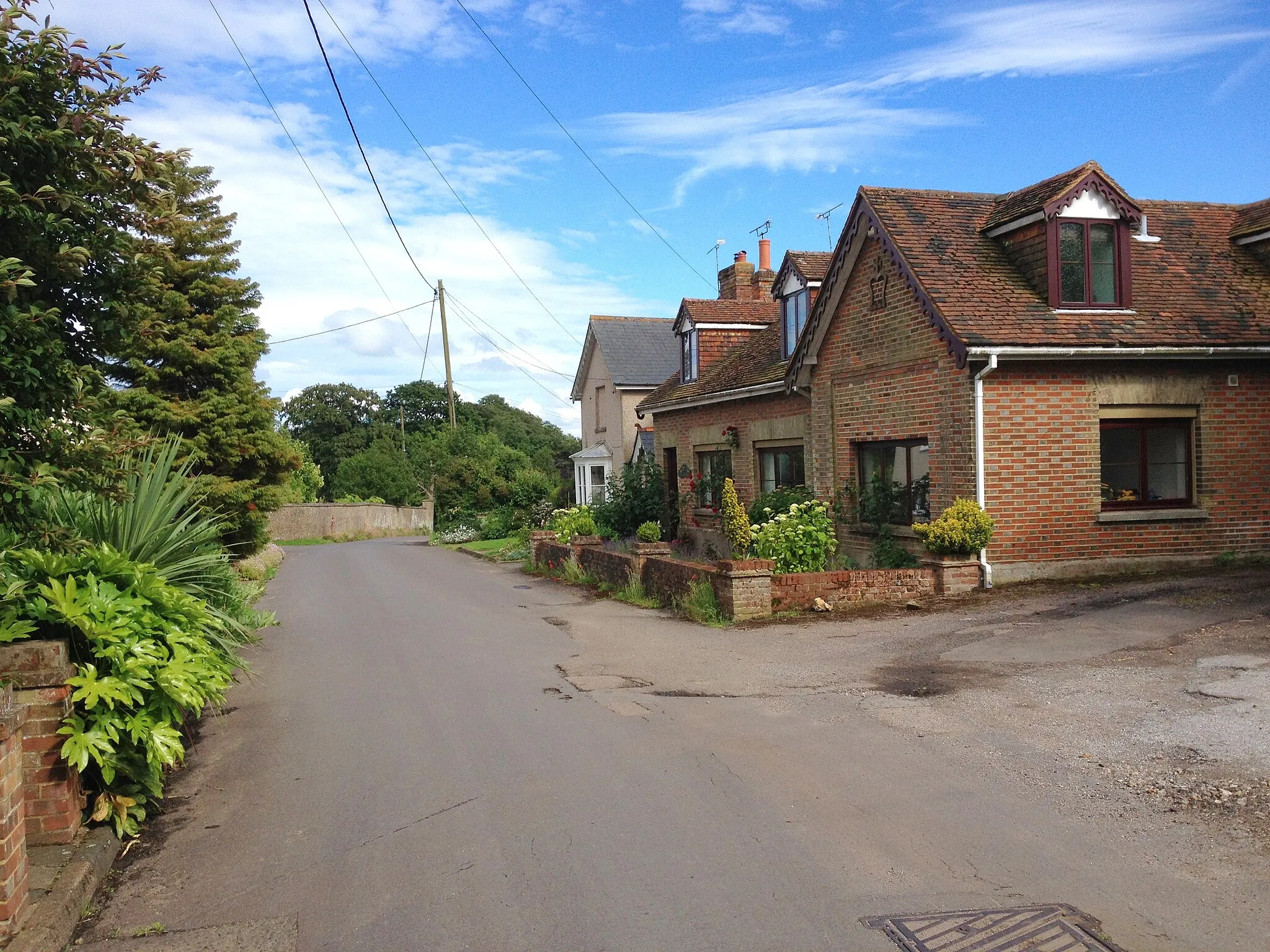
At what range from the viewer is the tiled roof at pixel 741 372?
20828 millimetres

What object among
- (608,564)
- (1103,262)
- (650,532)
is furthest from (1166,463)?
(608,564)

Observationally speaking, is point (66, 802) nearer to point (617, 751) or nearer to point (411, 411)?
point (617, 751)

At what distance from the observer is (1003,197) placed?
56.3 ft

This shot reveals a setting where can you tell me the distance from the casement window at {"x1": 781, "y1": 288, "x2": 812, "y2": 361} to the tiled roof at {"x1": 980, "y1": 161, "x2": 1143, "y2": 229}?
4.32 m

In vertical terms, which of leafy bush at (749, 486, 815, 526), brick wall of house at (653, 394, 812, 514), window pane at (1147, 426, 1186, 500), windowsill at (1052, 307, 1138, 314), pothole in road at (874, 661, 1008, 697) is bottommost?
pothole in road at (874, 661, 1008, 697)

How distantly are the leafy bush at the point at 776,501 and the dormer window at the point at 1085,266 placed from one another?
5240 millimetres

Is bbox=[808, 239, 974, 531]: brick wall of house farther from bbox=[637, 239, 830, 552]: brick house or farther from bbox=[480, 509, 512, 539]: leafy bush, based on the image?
bbox=[480, 509, 512, 539]: leafy bush

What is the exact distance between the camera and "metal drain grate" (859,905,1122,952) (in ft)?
13.4

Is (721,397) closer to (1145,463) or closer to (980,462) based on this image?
(980,462)

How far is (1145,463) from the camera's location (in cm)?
1460

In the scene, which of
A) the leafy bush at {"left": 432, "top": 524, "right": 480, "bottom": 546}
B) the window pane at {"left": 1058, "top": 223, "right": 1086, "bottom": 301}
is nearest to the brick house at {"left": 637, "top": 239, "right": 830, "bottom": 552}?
the window pane at {"left": 1058, "top": 223, "right": 1086, "bottom": 301}

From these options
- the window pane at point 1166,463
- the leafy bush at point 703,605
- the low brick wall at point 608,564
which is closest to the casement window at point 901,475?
the window pane at point 1166,463

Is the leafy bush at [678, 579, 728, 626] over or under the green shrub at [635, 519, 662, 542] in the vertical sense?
under

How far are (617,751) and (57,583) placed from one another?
12.3 ft
